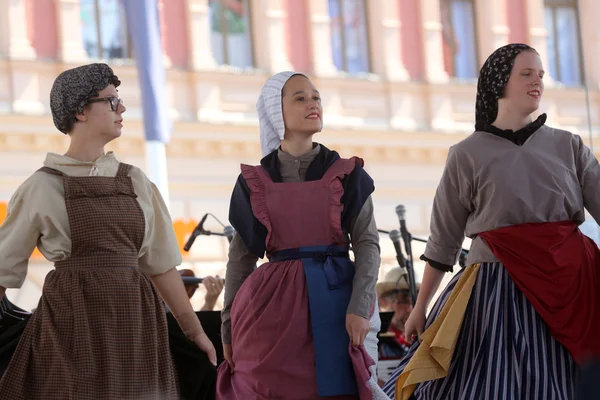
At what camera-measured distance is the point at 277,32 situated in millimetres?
16875

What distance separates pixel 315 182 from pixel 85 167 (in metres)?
0.77

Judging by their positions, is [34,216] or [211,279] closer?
[34,216]

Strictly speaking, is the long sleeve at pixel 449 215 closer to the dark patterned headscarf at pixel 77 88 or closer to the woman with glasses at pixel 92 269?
the woman with glasses at pixel 92 269

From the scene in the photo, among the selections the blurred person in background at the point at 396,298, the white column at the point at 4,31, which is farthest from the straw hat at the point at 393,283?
the white column at the point at 4,31

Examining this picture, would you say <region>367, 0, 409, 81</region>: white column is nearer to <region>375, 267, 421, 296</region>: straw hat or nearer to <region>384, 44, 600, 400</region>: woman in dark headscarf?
<region>375, 267, 421, 296</region>: straw hat

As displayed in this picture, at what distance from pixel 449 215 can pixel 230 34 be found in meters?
12.4

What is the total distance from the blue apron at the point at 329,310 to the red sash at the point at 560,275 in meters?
0.58

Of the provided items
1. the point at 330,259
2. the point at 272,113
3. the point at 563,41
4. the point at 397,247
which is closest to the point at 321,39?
the point at 563,41

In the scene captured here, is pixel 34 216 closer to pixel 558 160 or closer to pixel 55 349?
pixel 55 349

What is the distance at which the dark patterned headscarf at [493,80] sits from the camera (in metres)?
4.58

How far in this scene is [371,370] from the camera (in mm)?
4148

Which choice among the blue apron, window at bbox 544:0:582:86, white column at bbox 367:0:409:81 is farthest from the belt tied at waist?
window at bbox 544:0:582:86

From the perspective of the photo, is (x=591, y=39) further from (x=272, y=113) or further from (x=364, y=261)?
(x=364, y=261)

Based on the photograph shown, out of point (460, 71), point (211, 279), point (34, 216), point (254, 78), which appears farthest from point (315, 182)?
point (460, 71)
